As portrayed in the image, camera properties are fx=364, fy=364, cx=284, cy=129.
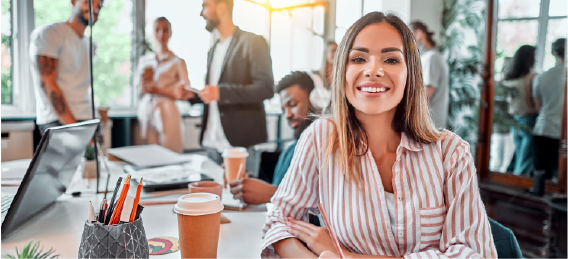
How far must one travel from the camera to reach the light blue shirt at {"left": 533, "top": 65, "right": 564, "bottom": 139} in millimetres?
2268

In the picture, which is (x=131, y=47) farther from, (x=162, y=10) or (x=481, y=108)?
(x=481, y=108)

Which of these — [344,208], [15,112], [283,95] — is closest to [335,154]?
[344,208]

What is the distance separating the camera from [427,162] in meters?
0.81

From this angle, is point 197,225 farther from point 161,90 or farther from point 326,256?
point 161,90

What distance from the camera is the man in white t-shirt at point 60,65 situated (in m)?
1.85

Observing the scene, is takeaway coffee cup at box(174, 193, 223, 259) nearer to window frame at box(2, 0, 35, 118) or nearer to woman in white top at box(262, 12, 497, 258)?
woman in white top at box(262, 12, 497, 258)

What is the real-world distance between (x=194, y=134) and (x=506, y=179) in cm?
288

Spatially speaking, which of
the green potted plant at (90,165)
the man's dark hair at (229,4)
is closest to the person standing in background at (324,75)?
the man's dark hair at (229,4)

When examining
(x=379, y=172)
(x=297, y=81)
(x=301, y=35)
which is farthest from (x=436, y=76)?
(x=379, y=172)

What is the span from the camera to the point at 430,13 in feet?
11.6

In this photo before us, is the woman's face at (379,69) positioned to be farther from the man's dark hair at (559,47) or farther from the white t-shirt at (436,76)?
the white t-shirt at (436,76)

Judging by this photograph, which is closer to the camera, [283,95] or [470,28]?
[283,95]

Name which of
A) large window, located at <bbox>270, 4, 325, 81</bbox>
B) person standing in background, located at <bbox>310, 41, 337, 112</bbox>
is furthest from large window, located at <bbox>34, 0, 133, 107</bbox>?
person standing in background, located at <bbox>310, 41, 337, 112</bbox>

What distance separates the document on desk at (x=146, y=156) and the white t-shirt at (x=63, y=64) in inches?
20.9
